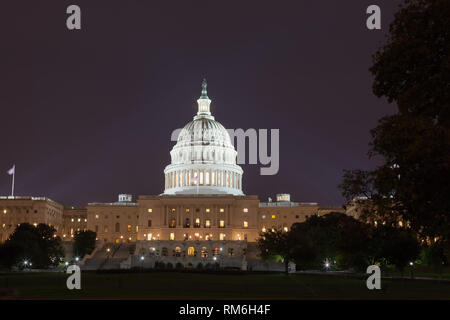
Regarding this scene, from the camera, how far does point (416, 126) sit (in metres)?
24.8

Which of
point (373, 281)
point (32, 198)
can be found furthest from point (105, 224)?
point (373, 281)

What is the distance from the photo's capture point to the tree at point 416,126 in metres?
24.9

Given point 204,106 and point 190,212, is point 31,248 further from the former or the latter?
point 204,106

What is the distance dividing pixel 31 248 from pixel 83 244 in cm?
4176

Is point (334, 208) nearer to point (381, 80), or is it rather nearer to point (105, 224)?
point (105, 224)

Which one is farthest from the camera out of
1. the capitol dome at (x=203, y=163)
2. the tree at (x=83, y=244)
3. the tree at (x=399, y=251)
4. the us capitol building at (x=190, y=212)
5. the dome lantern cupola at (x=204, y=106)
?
the dome lantern cupola at (x=204, y=106)

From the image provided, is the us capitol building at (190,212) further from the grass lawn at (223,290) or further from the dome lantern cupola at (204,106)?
the grass lawn at (223,290)

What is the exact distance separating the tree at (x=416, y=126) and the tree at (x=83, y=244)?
→ 110 m

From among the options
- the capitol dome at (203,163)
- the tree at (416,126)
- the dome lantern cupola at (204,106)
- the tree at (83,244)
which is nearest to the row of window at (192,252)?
the tree at (83,244)

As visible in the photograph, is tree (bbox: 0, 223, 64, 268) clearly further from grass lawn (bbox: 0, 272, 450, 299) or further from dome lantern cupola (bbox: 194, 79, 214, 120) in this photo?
dome lantern cupola (bbox: 194, 79, 214, 120)

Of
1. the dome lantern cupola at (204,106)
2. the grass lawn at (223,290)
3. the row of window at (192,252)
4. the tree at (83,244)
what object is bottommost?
the grass lawn at (223,290)

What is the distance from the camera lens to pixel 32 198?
16525cm

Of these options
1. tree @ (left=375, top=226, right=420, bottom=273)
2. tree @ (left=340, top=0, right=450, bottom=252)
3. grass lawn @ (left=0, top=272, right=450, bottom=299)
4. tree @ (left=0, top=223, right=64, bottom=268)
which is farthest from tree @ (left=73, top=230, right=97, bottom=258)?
tree @ (left=340, top=0, right=450, bottom=252)
